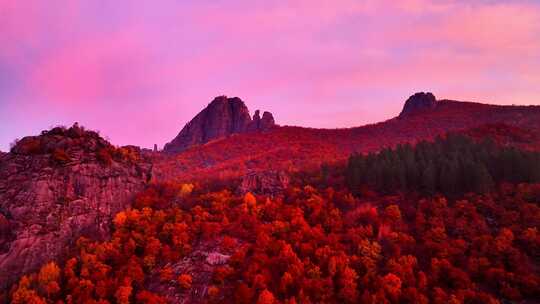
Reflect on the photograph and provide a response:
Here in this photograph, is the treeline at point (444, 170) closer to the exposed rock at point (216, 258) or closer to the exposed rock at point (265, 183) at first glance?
the exposed rock at point (265, 183)

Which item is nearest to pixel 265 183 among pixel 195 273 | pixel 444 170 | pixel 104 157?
pixel 104 157

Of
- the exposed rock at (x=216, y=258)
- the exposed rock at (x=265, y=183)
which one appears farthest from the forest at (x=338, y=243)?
the exposed rock at (x=265, y=183)

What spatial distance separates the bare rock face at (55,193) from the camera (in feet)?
256

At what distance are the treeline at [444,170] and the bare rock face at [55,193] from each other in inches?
2594

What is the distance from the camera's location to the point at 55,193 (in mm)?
87062

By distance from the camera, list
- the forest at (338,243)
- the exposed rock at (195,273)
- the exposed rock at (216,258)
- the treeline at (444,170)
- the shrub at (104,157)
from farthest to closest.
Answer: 1. the treeline at (444,170)
2. the shrub at (104,157)
3. the exposed rock at (216,258)
4. the forest at (338,243)
5. the exposed rock at (195,273)

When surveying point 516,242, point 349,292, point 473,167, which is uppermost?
point 473,167

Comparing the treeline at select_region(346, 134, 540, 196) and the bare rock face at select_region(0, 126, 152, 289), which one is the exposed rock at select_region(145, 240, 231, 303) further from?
the treeline at select_region(346, 134, 540, 196)

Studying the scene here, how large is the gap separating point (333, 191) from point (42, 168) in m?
72.1

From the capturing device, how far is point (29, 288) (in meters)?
70.0

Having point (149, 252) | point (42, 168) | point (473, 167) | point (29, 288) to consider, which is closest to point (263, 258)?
point (149, 252)

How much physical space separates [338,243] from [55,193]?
61.2 m

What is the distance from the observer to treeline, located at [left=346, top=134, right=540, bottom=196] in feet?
341

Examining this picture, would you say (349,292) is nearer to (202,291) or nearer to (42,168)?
(202,291)
